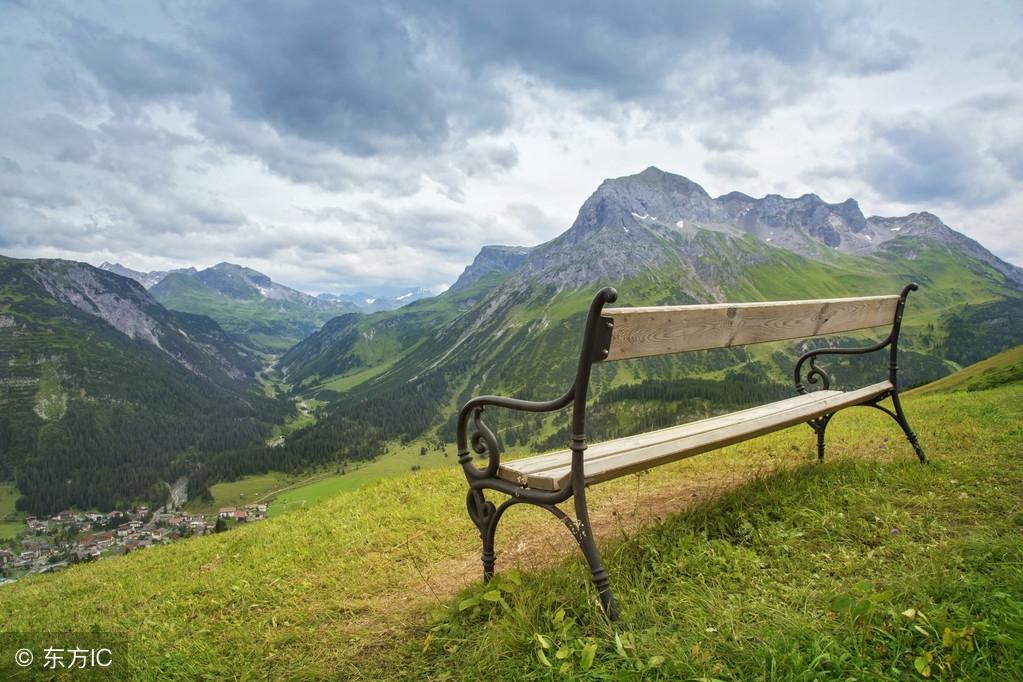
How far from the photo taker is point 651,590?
392cm

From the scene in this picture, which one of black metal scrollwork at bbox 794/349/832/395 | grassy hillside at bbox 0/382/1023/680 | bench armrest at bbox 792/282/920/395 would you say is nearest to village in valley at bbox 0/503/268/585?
grassy hillside at bbox 0/382/1023/680

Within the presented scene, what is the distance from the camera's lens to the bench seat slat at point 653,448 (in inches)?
158

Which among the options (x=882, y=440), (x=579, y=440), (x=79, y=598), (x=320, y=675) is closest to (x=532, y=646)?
(x=579, y=440)

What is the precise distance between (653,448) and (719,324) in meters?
1.19

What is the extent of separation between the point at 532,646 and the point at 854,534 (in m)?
3.06

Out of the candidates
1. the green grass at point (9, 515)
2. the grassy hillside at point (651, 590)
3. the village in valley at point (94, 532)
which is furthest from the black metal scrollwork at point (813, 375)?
the green grass at point (9, 515)

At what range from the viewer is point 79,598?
7.11m

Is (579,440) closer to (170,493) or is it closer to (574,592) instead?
(574,592)

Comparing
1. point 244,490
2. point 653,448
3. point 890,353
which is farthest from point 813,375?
point 244,490

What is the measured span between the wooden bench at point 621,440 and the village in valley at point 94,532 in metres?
100.0

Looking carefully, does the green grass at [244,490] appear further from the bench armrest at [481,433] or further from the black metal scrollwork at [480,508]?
the bench armrest at [481,433]

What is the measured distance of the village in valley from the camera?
10631 cm

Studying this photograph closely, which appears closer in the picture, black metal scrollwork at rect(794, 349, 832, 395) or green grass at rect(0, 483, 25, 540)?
black metal scrollwork at rect(794, 349, 832, 395)

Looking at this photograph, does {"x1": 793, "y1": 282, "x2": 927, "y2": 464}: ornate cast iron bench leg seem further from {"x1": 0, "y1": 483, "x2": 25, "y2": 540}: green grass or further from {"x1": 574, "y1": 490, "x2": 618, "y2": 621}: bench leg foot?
{"x1": 0, "y1": 483, "x2": 25, "y2": 540}: green grass
